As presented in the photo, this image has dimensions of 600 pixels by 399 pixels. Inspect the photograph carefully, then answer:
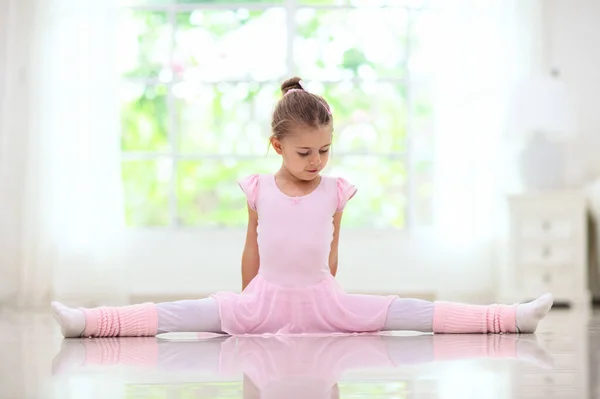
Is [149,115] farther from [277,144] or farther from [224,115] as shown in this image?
[277,144]

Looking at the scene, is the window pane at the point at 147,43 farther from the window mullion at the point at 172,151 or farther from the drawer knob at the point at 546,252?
the drawer knob at the point at 546,252

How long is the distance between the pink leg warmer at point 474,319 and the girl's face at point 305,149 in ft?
1.68

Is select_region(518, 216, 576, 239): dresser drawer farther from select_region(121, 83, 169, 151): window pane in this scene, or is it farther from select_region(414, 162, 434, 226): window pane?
select_region(121, 83, 169, 151): window pane

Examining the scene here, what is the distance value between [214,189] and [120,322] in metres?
3.11

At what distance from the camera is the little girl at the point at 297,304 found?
2.71 meters

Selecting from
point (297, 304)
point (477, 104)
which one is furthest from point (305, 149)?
point (477, 104)

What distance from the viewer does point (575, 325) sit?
3.34 meters

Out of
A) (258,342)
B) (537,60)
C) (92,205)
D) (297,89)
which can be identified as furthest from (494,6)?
(258,342)

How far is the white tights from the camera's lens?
8.91ft

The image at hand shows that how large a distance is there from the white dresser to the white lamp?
0.24 m

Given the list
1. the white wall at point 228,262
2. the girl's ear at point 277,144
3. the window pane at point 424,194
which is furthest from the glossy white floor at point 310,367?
the window pane at point 424,194

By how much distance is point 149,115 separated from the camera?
5.73 m

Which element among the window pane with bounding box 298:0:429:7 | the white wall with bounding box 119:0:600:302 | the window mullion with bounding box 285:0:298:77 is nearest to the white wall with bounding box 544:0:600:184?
the white wall with bounding box 119:0:600:302

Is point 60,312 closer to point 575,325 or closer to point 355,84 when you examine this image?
point 575,325
